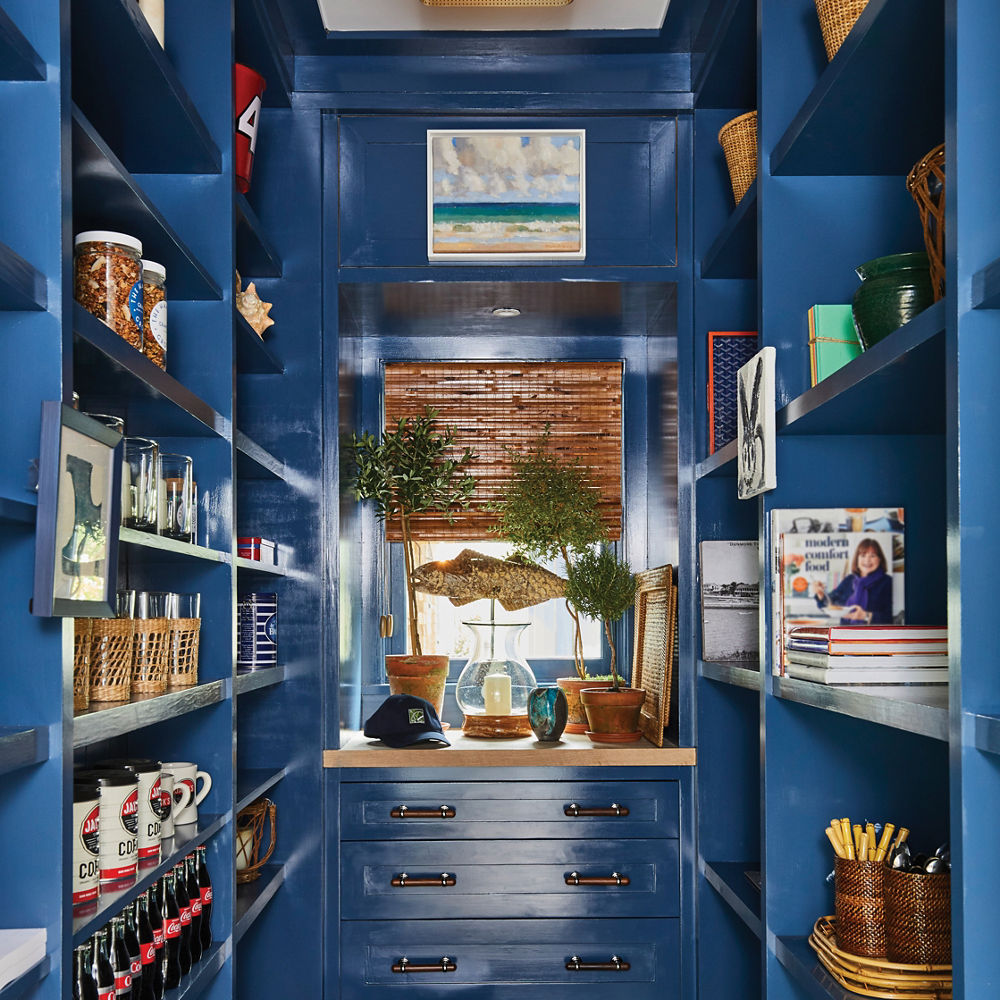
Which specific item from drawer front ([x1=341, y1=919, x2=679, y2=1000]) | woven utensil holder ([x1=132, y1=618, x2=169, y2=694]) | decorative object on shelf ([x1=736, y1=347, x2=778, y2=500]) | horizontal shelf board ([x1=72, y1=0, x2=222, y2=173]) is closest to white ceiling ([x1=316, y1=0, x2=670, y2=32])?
horizontal shelf board ([x1=72, y1=0, x2=222, y2=173])

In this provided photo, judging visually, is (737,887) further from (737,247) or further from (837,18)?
(837,18)

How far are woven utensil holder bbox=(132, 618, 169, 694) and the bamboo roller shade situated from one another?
Result: 161cm

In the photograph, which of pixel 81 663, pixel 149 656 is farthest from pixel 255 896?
pixel 81 663

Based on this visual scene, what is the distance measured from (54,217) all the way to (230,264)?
3.00ft

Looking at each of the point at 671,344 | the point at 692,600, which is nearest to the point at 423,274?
the point at 671,344

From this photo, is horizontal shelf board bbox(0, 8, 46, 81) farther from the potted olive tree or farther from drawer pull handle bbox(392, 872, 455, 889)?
drawer pull handle bbox(392, 872, 455, 889)

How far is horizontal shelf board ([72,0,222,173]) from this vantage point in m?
1.82

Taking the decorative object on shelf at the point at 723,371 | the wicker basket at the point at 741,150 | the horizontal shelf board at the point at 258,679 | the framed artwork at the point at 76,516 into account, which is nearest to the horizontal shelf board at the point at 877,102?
the wicker basket at the point at 741,150

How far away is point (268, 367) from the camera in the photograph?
2961 mm

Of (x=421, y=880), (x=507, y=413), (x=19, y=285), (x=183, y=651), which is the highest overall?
(x=507, y=413)

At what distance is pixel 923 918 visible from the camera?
1719 mm

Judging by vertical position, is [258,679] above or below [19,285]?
below

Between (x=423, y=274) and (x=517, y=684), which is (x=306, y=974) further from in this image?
(x=423, y=274)

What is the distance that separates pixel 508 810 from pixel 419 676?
48 cm
